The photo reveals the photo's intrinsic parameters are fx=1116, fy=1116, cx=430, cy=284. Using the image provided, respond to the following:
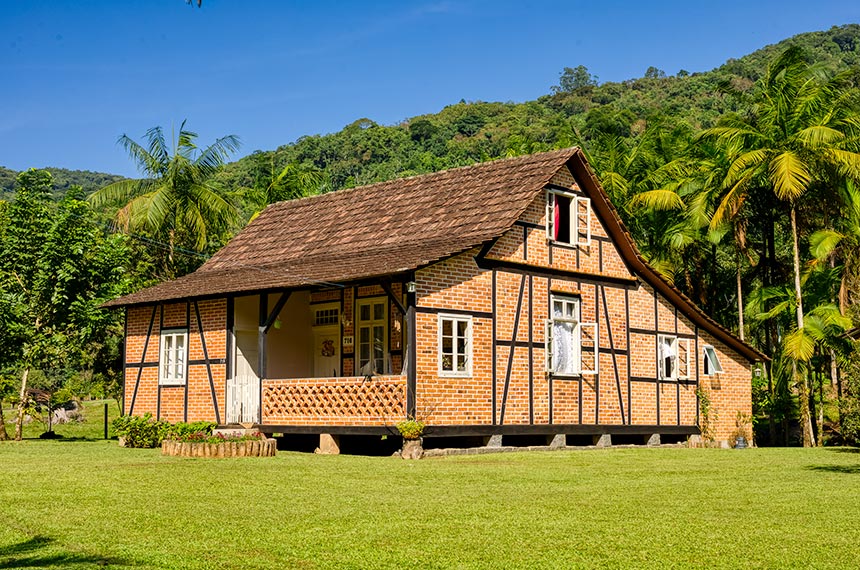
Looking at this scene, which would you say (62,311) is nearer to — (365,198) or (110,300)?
(110,300)

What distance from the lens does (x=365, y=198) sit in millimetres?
30188

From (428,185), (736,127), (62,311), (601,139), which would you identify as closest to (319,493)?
(428,185)

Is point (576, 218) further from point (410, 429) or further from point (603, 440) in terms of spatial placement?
point (410, 429)

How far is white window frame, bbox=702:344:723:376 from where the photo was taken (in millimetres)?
29969

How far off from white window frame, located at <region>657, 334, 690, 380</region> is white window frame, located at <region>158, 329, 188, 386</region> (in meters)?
11.9

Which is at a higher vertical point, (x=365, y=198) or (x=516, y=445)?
(x=365, y=198)

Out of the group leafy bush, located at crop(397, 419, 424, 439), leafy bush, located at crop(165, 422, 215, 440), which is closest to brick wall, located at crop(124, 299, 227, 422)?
leafy bush, located at crop(165, 422, 215, 440)

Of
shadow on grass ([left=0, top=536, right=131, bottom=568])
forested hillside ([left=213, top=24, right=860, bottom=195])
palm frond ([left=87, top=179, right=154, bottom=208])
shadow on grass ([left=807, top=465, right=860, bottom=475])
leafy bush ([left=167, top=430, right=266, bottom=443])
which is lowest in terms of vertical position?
shadow on grass ([left=0, top=536, right=131, bottom=568])

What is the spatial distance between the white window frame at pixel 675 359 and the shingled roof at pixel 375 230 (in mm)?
5998

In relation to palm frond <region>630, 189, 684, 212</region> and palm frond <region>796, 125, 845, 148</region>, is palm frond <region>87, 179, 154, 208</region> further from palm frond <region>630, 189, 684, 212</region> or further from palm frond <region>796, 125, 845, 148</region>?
palm frond <region>796, 125, 845, 148</region>

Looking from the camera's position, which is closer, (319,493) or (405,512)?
(405,512)

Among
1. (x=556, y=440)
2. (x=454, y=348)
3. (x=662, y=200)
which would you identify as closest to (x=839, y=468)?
(x=556, y=440)

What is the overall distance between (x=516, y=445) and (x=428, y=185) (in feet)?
24.4

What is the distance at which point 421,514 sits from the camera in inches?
480
